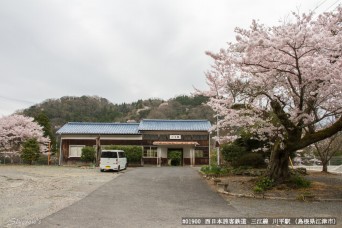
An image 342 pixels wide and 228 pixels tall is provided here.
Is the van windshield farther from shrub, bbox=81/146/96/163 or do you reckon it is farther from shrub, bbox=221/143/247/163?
shrub, bbox=81/146/96/163

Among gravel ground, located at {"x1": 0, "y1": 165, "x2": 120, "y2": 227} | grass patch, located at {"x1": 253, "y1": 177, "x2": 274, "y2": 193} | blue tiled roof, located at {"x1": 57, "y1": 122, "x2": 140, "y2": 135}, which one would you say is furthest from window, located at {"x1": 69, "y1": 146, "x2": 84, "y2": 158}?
grass patch, located at {"x1": 253, "y1": 177, "x2": 274, "y2": 193}

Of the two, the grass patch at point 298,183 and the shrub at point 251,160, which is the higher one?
the shrub at point 251,160

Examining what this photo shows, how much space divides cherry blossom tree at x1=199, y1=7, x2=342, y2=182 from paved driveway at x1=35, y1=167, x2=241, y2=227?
350 centimetres

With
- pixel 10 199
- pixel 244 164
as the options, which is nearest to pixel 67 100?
pixel 244 164

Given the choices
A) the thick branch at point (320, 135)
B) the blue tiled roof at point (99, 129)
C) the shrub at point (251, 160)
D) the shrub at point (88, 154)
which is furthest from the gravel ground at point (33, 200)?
the blue tiled roof at point (99, 129)

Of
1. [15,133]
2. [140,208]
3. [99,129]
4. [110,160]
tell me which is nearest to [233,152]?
[110,160]

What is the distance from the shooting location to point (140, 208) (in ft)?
28.8

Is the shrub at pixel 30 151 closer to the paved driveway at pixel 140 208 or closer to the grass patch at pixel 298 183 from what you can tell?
the paved driveway at pixel 140 208

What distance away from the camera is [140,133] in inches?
1255

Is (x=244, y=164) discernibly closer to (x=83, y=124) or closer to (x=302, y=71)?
(x=302, y=71)

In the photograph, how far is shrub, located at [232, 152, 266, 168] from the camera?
19.8 metres

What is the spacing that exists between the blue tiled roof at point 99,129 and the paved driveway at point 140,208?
19.5m

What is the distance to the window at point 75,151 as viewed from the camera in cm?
3170

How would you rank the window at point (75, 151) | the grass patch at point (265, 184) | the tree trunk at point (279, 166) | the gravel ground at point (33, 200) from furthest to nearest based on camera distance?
the window at point (75, 151) < the tree trunk at point (279, 166) < the grass patch at point (265, 184) < the gravel ground at point (33, 200)
